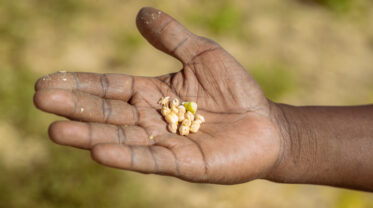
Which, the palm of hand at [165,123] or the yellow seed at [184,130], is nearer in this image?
the palm of hand at [165,123]

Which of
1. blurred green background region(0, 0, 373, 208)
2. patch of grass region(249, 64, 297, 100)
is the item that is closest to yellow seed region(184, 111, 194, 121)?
blurred green background region(0, 0, 373, 208)

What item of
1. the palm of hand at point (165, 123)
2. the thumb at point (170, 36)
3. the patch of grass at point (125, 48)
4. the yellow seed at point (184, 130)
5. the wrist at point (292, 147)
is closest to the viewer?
the palm of hand at point (165, 123)

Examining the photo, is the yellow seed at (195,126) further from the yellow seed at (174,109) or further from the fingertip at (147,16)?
the fingertip at (147,16)

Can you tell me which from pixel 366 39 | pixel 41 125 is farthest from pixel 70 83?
pixel 366 39

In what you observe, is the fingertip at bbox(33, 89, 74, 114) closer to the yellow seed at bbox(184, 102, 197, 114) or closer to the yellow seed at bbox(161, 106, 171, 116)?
the yellow seed at bbox(161, 106, 171, 116)

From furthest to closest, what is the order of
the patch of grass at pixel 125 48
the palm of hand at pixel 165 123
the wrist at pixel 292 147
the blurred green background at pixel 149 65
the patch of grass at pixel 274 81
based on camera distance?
1. the patch of grass at pixel 274 81
2. the patch of grass at pixel 125 48
3. the blurred green background at pixel 149 65
4. the wrist at pixel 292 147
5. the palm of hand at pixel 165 123

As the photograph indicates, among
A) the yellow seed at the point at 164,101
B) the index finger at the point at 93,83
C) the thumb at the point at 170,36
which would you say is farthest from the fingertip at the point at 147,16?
the yellow seed at the point at 164,101
